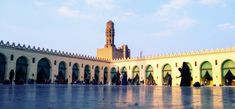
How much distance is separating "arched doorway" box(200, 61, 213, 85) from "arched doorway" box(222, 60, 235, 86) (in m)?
2.37

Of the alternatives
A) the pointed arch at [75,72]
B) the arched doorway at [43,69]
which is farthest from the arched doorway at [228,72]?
the arched doorway at [43,69]

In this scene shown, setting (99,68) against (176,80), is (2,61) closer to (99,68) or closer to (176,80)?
(99,68)

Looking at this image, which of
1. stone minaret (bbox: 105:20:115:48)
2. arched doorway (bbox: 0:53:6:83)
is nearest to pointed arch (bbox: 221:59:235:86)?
arched doorway (bbox: 0:53:6:83)

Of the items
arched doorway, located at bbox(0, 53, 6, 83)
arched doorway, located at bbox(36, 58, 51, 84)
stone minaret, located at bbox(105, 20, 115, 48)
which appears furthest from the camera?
stone minaret, located at bbox(105, 20, 115, 48)

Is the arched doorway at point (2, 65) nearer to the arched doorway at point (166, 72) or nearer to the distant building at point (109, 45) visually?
the arched doorway at point (166, 72)

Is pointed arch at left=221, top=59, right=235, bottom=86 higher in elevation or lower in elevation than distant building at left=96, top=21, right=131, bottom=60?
lower

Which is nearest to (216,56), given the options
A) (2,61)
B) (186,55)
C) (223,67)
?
(223,67)

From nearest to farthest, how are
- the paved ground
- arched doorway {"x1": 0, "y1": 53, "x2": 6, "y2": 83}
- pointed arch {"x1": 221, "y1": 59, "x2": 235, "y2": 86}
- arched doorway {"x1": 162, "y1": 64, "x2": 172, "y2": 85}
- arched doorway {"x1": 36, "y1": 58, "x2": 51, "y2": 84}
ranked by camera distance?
the paved ground → arched doorway {"x1": 0, "y1": 53, "x2": 6, "y2": 83} → pointed arch {"x1": 221, "y1": 59, "x2": 235, "y2": 86} → arched doorway {"x1": 36, "y1": 58, "x2": 51, "y2": 84} → arched doorway {"x1": 162, "y1": 64, "x2": 172, "y2": 85}

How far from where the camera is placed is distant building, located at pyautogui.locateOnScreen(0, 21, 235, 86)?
39.1 metres

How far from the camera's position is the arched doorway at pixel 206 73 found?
1730 inches

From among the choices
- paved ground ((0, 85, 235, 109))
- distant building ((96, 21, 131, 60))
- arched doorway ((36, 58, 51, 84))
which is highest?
distant building ((96, 21, 131, 60))

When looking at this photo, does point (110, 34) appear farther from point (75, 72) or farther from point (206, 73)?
point (206, 73)

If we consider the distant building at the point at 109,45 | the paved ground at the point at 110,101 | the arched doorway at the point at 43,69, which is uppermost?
the distant building at the point at 109,45

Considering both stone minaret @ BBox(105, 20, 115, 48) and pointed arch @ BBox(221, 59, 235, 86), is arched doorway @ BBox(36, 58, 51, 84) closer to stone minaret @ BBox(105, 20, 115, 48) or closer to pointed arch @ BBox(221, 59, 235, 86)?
pointed arch @ BBox(221, 59, 235, 86)
